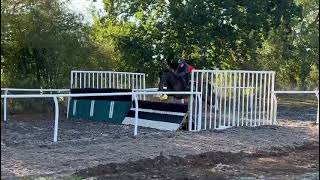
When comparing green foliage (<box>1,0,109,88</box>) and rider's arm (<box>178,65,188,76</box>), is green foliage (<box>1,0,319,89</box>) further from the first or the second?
rider's arm (<box>178,65,188,76</box>)

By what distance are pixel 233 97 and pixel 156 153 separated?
4.63 m

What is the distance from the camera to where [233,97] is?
45.3 ft

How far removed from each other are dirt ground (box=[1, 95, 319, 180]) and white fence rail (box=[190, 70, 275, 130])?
0.52m

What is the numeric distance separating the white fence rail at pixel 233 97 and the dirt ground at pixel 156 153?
520 mm

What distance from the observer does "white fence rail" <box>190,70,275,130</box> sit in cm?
1334

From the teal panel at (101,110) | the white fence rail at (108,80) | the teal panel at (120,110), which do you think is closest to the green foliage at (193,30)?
the white fence rail at (108,80)

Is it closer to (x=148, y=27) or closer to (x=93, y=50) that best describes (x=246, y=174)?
(x=93, y=50)

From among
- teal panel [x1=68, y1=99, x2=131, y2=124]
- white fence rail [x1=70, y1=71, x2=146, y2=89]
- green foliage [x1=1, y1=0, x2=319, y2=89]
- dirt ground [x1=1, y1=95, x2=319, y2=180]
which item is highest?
green foliage [x1=1, y1=0, x2=319, y2=89]

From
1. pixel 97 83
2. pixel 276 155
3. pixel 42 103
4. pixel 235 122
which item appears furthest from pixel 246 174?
pixel 42 103

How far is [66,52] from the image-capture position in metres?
18.7

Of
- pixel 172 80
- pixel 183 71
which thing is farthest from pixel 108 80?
pixel 183 71

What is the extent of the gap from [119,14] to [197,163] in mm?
15257

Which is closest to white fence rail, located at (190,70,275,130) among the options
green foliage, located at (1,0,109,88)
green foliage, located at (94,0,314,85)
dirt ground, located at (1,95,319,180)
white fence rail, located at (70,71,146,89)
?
dirt ground, located at (1,95,319,180)

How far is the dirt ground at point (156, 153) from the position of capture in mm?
7898
